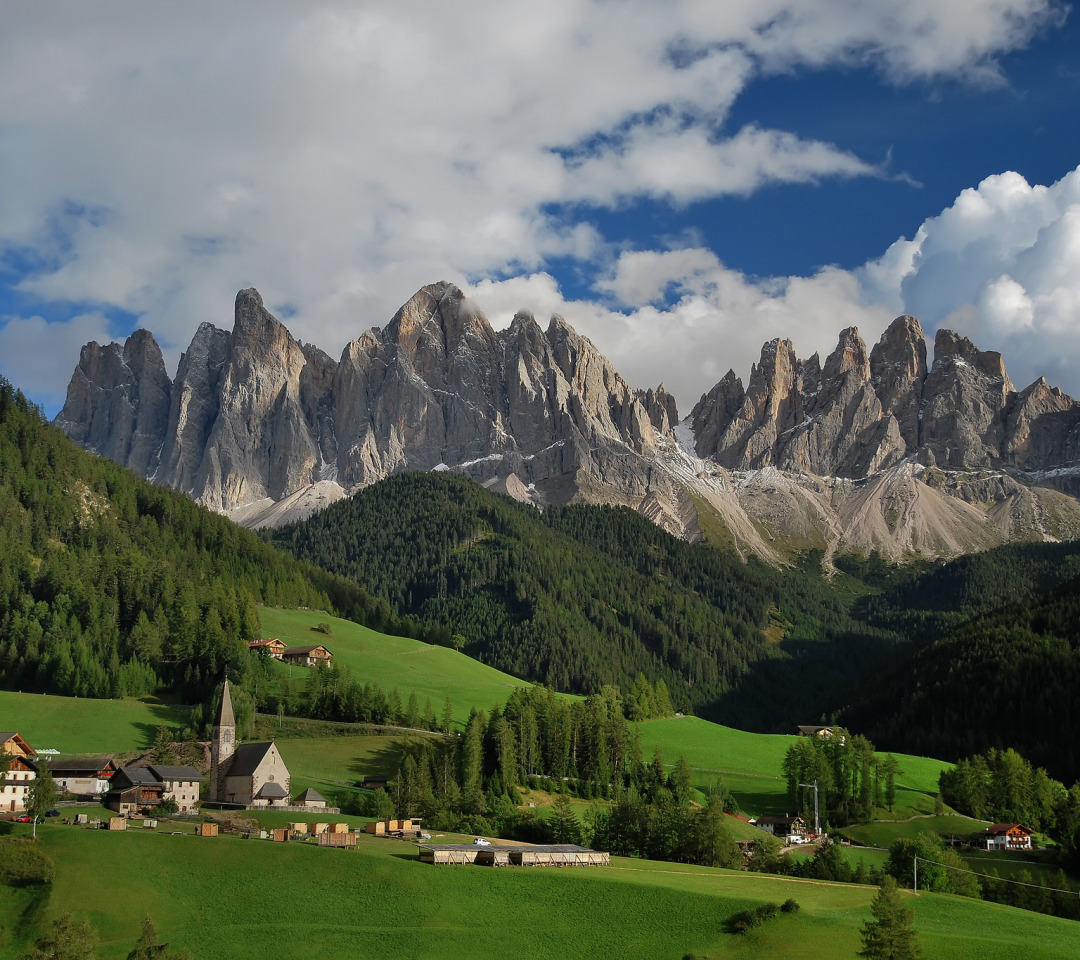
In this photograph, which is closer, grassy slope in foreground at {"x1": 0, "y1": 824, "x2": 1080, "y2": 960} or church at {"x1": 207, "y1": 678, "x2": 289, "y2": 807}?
grassy slope in foreground at {"x1": 0, "y1": 824, "x2": 1080, "y2": 960}

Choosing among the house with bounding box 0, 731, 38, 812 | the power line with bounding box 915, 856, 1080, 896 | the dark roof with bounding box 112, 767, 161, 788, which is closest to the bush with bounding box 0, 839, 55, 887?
the house with bounding box 0, 731, 38, 812

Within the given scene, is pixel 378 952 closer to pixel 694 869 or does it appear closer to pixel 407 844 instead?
pixel 407 844

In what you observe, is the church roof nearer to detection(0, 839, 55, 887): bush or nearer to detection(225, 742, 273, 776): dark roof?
detection(225, 742, 273, 776): dark roof

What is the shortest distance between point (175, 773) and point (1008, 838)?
77.3 meters

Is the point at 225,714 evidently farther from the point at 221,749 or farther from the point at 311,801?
the point at 311,801

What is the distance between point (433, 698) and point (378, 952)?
322 ft

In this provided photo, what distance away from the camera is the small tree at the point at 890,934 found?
192ft

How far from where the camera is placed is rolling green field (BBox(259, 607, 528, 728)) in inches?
6299

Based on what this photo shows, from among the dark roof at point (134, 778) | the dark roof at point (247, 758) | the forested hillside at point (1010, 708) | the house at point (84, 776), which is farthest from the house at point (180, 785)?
the forested hillside at point (1010, 708)

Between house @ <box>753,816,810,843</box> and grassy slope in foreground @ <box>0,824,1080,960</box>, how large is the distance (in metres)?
42.8

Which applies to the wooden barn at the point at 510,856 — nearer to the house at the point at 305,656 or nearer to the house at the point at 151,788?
the house at the point at 151,788

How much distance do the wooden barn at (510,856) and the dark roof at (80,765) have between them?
1390 inches

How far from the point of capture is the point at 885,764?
138 m

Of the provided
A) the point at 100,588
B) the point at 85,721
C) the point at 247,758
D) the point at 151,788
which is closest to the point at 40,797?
the point at 151,788
